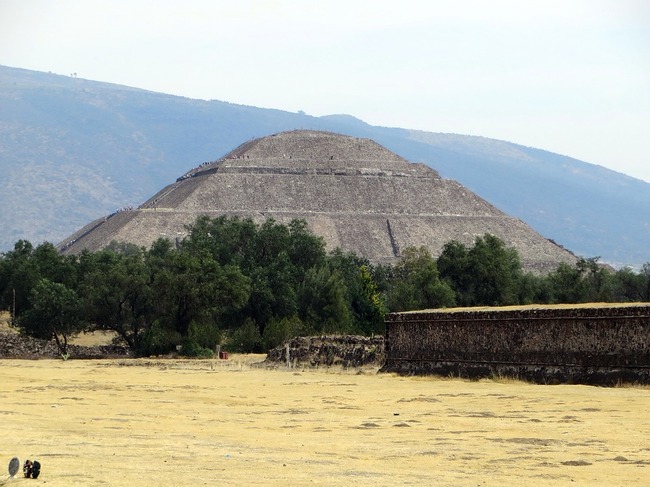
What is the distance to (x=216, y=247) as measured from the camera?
84.3 m

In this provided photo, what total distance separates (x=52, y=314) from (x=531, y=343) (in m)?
35.4

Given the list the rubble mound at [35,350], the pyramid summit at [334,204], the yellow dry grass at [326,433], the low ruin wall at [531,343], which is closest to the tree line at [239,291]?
the rubble mound at [35,350]

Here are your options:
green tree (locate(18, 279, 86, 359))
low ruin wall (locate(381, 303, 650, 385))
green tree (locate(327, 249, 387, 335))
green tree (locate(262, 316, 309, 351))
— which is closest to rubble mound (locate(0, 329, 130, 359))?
green tree (locate(18, 279, 86, 359))

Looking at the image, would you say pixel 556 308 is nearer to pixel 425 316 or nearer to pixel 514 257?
Result: pixel 425 316

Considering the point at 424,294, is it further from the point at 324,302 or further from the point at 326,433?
the point at 326,433

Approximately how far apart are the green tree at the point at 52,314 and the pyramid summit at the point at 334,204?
73708 millimetres

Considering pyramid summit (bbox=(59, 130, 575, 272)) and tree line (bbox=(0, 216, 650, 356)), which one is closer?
tree line (bbox=(0, 216, 650, 356))

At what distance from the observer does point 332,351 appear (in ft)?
172

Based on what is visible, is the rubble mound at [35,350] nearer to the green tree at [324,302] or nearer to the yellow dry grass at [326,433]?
the green tree at [324,302]

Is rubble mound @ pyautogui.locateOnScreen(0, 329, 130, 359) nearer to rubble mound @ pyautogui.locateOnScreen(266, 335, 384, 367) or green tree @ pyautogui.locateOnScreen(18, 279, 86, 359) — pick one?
green tree @ pyautogui.locateOnScreen(18, 279, 86, 359)

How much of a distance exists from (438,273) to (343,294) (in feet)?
21.1

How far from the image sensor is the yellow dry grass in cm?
1933

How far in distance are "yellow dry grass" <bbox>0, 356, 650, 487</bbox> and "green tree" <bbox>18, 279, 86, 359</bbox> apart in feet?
87.9

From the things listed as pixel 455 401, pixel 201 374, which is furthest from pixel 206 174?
pixel 455 401
